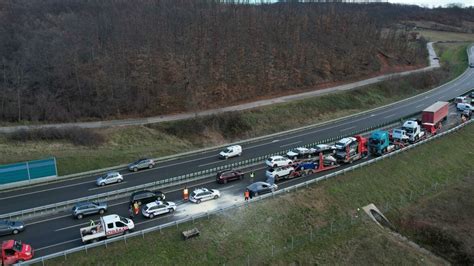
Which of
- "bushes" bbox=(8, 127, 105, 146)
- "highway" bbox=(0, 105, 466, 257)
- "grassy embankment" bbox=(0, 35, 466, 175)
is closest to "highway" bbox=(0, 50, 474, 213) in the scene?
"grassy embankment" bbox=(0, 35, 466, 175)

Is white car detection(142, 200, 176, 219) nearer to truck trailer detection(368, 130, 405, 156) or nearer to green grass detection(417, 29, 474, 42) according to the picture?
truck trailer detection(368, 130, 405, 156)

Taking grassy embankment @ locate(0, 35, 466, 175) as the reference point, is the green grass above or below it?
above

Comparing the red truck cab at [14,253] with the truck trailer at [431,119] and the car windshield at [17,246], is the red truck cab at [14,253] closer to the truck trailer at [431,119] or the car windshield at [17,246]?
the car windshield at [17,246]

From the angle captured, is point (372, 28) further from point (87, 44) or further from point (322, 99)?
point (87, 44)

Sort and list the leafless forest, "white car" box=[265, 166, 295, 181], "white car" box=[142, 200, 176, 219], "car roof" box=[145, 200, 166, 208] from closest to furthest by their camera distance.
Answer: "white car" box=[142, 200, 176, 219], "car roof" box=[145, 200, 166, 208], "white car" box=[265, 166, 295, 181], the leafless forest

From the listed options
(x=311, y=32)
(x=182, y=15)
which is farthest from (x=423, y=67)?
(x=182, y=15)
